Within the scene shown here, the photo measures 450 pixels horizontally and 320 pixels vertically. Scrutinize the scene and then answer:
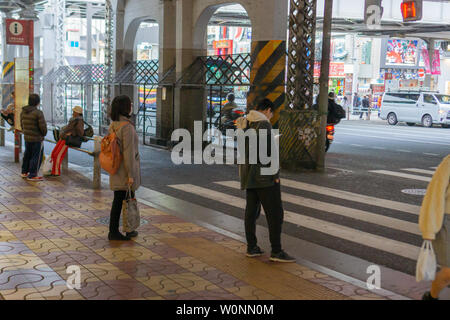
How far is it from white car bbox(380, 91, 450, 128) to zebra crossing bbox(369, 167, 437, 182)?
18125mm

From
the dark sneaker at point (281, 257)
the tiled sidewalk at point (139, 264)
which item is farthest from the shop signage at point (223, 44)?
the dark sneaker at point (281, 257)

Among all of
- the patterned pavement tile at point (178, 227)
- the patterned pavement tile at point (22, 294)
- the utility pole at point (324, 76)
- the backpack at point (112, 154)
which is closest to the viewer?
the patterned pavement tile at point (22, 294)

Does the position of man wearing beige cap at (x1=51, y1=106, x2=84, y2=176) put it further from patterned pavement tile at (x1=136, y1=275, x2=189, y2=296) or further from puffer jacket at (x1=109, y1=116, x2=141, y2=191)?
patterned pavement tile at (x1=136, y1=275, x2=189, y2=296)

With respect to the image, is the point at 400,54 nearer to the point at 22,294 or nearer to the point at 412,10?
the point at 412,10

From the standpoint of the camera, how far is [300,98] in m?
15.0

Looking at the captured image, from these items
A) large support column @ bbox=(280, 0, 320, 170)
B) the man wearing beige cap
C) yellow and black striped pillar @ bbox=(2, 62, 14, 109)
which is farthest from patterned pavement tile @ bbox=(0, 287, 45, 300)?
yellow and black striped pillar @ bbox=(2, 62, 14, 109)

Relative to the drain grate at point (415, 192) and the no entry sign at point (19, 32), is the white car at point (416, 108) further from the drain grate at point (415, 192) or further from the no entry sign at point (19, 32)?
the no entry sign at point (19, 32)

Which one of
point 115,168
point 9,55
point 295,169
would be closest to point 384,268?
point 115,168

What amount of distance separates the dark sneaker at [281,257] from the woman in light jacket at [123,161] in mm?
1936

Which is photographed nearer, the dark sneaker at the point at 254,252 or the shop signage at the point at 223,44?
the dark sneaker at the point at 254,252

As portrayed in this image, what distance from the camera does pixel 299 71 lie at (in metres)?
14.9

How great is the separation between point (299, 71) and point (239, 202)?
561cm

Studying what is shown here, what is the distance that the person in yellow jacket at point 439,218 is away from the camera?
14.9 ft

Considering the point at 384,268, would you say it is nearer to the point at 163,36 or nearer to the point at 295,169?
the point at 295,169
